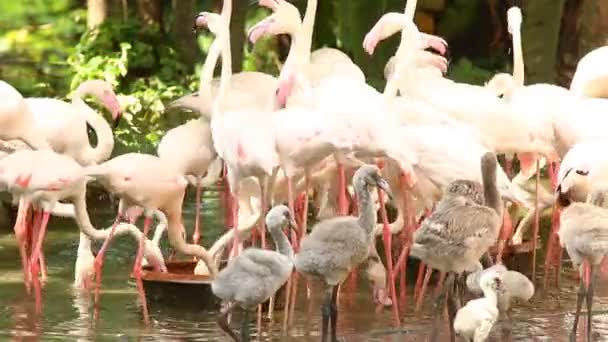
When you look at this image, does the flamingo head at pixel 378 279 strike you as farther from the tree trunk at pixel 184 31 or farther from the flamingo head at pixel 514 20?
the tree trunk at pixel 184 31

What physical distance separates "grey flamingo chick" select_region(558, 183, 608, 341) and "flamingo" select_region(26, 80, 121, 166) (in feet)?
13.2

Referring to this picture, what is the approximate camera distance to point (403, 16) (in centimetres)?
977

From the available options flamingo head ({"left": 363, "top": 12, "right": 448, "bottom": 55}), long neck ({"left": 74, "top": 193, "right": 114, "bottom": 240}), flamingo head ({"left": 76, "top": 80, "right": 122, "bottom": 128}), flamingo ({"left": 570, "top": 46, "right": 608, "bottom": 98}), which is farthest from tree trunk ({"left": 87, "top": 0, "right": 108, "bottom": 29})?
long neck ({"left": 74, "top": 193, "right": 114, "bottom": 240})

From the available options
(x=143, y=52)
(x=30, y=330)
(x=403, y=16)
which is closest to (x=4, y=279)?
(x=30, y=330)

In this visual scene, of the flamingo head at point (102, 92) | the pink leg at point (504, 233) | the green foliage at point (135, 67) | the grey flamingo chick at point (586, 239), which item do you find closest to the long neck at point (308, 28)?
the flamingo head at point (102, 92)

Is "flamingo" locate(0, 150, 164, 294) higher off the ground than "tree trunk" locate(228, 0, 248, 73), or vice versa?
"tree trunk" locate(228, 0, 248, 73)

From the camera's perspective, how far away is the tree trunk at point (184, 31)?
19.9m

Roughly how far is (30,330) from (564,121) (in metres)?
3.76

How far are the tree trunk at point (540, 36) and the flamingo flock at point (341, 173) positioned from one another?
14.7 ft

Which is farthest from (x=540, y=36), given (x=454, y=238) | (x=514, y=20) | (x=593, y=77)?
(x=454, y=238)

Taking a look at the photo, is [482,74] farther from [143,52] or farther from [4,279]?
[4,279]

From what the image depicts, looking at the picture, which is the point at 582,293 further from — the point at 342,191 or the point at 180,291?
the point at 180,291

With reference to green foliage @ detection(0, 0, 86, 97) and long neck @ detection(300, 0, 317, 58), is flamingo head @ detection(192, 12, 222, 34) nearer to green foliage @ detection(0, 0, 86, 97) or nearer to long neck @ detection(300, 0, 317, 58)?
long neck @ detection(300, 0, 317, 58)

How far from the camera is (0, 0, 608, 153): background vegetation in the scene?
55.4ft
